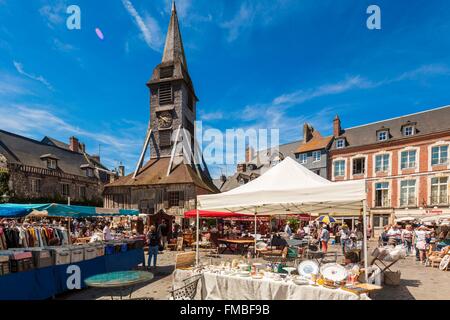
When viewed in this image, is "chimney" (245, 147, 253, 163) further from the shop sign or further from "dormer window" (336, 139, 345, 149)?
the shop sign

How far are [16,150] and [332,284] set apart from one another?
31032 mm

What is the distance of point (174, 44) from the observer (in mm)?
29781

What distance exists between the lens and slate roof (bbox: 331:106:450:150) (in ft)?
73.9

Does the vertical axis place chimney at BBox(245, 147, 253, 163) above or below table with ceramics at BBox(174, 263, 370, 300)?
above

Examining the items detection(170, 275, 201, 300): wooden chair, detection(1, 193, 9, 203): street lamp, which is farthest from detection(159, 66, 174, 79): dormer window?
detection(170, 275, 201, 300): wooden chair

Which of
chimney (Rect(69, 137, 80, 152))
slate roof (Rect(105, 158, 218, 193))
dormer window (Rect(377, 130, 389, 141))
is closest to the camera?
slate roof (Rect(105, 158, 218, 193))

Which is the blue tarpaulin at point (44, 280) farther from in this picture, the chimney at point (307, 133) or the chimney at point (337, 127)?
the chimney at point (307, 133)

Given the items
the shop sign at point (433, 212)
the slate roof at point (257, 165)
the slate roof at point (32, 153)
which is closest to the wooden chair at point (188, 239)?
the shop sign at point (433, 212)

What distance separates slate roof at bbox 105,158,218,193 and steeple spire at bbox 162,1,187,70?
11829 mm

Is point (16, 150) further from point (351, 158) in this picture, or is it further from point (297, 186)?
point (351, 158)

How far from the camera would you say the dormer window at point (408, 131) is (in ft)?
77.4

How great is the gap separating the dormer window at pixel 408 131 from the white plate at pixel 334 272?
24.5m
